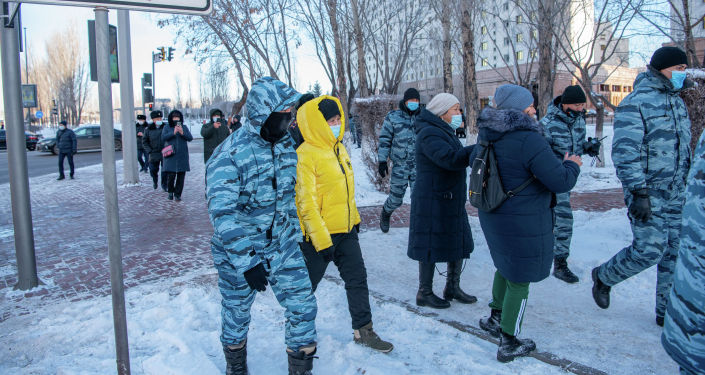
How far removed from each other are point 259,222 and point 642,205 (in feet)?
8.73

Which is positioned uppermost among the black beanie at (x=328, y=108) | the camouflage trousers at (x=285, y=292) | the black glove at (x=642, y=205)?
the black beanie at (x=328, y=108)

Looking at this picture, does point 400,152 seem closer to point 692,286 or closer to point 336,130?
point 336,130

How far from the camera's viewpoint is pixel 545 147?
3.02 metres

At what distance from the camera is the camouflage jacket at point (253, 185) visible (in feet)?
8.48

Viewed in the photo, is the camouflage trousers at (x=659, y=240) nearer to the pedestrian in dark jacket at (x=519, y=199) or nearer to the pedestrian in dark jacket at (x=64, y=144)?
the pedestrian in dark jacket at (x=519, y=199)

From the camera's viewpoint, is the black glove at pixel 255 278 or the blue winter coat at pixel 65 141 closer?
the black glove at pixel 255 278

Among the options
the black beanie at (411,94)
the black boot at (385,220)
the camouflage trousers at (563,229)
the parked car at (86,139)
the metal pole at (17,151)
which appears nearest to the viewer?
the metal pole at (17,151)

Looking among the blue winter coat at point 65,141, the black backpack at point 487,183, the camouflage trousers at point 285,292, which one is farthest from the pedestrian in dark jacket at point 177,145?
the black backpack at point 487,183

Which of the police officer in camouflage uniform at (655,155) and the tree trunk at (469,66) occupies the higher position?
the tree trunk at (469,66)

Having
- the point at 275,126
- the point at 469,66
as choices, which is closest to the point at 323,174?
the point at 275,126

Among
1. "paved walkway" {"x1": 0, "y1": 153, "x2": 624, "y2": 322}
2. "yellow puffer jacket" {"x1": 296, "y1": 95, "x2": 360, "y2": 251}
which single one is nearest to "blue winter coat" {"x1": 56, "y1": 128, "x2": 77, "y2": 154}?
"paved walkway" {"x1": 0, "y1": 153, "x2": 624, "y2": 322}

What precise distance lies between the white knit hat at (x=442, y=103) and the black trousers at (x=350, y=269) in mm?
1223

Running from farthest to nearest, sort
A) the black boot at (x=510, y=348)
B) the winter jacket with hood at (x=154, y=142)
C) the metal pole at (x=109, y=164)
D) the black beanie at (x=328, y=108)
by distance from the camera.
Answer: the winter jacket with hood at (x=154, y=142), the black beanie at (x=328, y=108), the black boot at (x=510, y=348), the metal pole at (x=109, y=164)

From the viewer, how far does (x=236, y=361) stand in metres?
2.99
